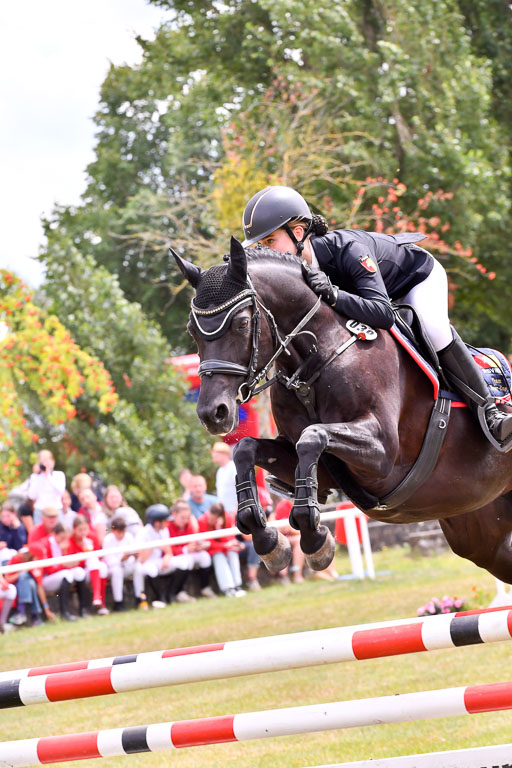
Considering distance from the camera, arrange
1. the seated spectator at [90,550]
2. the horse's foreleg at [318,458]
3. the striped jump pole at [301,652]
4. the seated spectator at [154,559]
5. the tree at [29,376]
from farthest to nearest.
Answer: the tree at [29,376] → the seated spectator at [154,559] → the seated spectator at [90,550] → the horse's foreleg at [318,458] → the striped jump pole at [301,652]

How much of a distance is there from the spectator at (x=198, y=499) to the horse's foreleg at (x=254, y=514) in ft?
27.0

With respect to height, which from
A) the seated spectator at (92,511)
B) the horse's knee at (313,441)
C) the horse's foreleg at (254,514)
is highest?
the horse's knee at (313,441)

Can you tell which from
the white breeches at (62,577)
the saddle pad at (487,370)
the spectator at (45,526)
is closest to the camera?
the saddle pad at (487,370)

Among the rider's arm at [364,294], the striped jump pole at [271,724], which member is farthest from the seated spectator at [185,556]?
the striped jump pole at [271,724]

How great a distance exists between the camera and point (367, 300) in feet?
13.7

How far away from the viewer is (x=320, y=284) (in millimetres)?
4172

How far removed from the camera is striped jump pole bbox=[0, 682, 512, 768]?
3.42 m

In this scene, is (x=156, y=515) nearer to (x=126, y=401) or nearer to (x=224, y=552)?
(x=224, y=552)

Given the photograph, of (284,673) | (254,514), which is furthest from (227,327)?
(284,673)

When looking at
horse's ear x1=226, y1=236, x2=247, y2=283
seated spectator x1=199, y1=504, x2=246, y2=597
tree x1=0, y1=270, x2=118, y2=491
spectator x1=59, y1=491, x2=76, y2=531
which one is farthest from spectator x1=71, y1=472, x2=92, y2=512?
horse's ear x1=226, y1=236, x2=247, y2=283

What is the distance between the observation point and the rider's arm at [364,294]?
13.7 ft

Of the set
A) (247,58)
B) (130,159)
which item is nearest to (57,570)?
(247,58)

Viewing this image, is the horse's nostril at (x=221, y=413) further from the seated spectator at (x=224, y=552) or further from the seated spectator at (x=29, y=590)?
the seated spectator at (x=224, y=552)

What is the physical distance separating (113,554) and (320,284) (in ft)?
25.0
